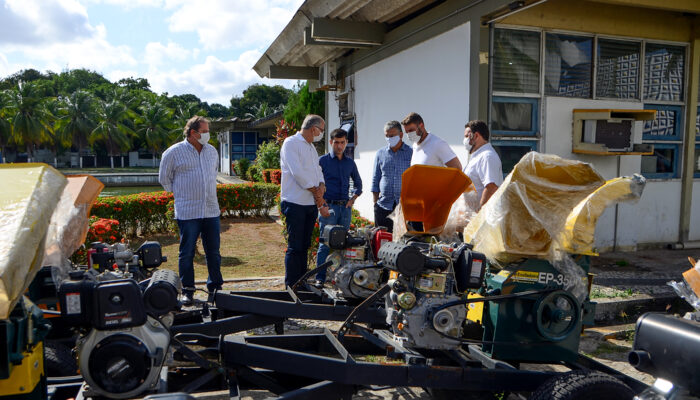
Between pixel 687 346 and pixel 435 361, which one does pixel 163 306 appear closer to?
pixel 435 361

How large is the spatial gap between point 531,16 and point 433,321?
5556 millimetres

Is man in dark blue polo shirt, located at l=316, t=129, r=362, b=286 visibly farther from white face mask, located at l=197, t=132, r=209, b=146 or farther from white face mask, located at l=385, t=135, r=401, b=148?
white face mask, located at l=197, t=132, r=209, b=146

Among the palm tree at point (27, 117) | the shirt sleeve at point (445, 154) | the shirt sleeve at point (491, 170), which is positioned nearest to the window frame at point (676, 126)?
the shirt sleeve at point (445, 154)

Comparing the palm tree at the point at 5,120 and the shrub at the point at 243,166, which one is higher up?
the palm tree at the point at 5,120

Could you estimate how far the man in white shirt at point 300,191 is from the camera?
5.69 meters

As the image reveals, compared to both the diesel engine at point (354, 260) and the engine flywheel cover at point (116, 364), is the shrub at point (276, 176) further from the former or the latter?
the engine flywheel cover at point (116, 364)

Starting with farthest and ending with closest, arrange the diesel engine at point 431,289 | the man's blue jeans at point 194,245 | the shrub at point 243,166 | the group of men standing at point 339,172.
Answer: the shrub at point 243,166
the man's blue jeans at point 194,245
the group of men standing at point 339,172
the diesel engine at point 431,289

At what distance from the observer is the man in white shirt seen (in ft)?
18.7

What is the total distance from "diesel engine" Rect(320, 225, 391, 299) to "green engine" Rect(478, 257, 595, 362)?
1274mm

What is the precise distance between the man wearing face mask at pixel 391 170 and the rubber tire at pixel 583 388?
3.39m

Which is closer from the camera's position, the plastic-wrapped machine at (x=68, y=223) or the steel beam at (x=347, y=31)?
the plastic-wrapped machine at (x=68, y=223)

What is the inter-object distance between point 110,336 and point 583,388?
2542 mm

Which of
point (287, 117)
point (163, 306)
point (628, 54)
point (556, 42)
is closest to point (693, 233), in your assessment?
point (628, 54)

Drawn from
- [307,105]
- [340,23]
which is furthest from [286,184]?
[307,105]
